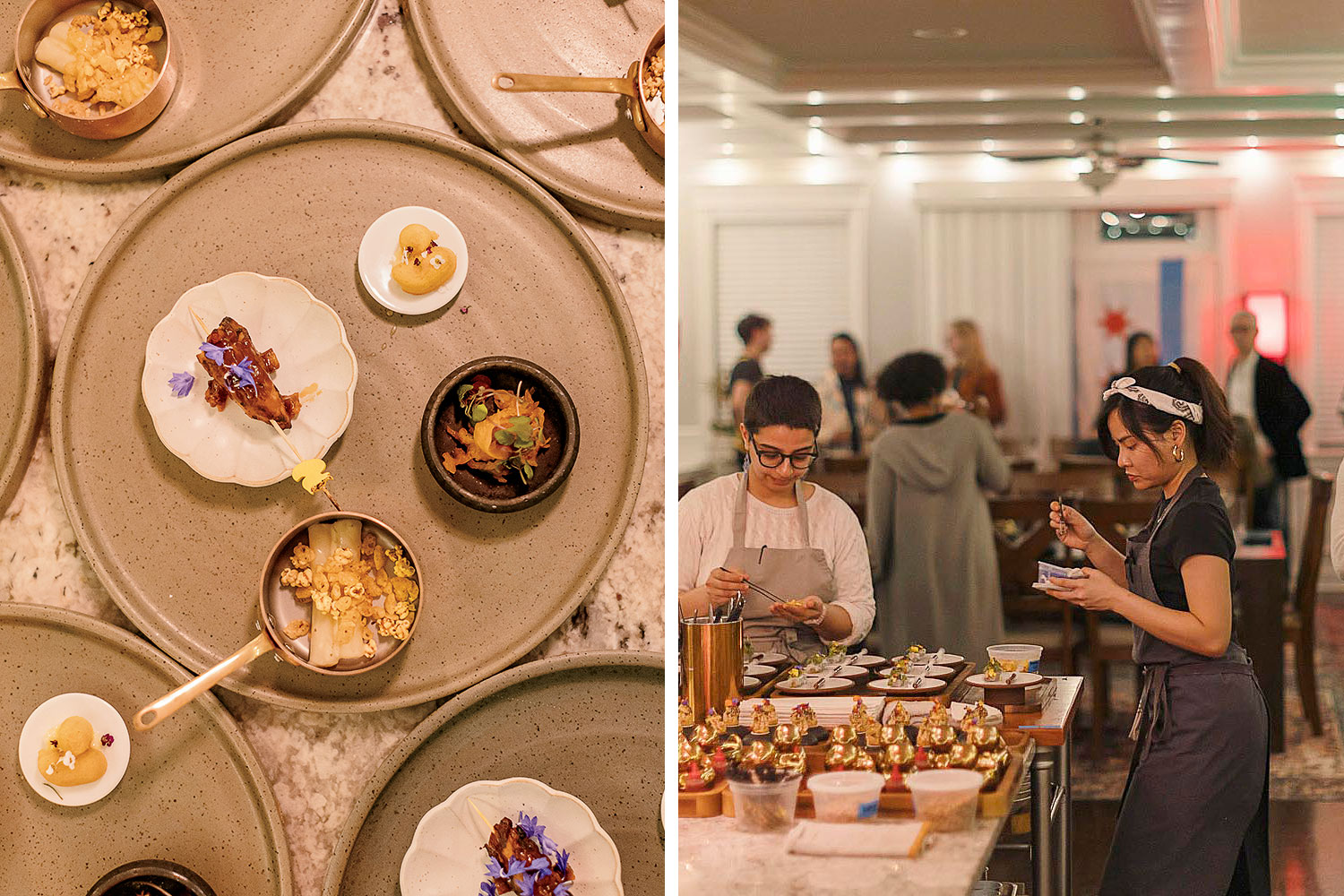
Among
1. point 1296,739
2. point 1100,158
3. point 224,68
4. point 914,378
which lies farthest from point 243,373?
point 1296,739

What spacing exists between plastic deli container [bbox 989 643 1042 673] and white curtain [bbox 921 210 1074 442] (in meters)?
0.15

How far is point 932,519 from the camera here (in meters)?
0.73

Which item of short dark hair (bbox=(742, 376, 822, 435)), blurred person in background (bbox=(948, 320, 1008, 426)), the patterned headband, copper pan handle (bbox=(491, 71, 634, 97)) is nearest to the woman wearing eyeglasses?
short dark hair (bbox=(742, 376, 822, 435))

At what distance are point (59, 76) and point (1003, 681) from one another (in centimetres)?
141

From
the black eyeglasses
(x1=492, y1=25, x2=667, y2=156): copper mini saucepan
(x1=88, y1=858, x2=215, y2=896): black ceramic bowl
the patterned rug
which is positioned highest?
(x1=492, y1=25, x2=667, y2=156): copper mini saucepan

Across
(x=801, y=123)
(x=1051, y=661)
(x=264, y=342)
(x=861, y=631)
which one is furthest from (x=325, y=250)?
(x=1051, y=661)

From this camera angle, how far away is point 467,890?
1.31 m

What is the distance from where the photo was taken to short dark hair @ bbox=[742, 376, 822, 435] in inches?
28.7

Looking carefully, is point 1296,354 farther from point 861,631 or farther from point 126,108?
point 126,108

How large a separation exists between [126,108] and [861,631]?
3.83 feet

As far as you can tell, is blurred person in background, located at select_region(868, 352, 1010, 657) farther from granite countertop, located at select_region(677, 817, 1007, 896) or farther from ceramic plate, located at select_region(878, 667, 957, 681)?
granite countertop, located at select_region(677, 817, 1007, 896)

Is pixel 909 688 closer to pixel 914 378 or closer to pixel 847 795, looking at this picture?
pixel 847 795

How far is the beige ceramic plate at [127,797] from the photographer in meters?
1.34

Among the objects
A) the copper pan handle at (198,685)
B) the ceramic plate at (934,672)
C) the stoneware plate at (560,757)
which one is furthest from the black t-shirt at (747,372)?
the copper pan handle at (198,685)
